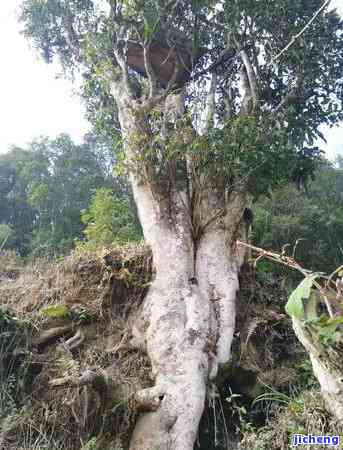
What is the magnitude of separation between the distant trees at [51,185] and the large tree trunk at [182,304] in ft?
29.8

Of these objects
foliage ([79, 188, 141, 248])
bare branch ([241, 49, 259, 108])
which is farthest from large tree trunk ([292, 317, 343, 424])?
foliage ([79, 188, 141, 248])

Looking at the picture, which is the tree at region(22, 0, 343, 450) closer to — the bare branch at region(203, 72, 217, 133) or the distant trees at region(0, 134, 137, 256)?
the bare branch at region(203, 72, 217, 133)

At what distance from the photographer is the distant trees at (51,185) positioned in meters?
15.2

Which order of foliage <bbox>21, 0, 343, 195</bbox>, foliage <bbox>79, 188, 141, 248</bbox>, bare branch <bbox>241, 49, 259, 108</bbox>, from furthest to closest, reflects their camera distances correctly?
foliage <bbox>79, 188, 141, 248</bbox> < bare branch <bbox>241, 49, 259, 108</bbox> < foliage <bbox>21, 0, 343, 195</bbox>

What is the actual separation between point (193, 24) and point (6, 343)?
6.73 m

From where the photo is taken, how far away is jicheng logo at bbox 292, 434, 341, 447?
2.57 m


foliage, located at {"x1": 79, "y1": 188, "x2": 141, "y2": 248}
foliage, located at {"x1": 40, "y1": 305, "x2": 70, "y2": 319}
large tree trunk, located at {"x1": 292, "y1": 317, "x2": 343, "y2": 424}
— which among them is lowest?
large tree trunk, located at {"x1": 292, "y1": 317, "x2": 343, "y2": 424}

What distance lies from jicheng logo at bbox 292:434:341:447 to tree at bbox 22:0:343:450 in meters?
1.17

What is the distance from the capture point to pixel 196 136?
5.77m

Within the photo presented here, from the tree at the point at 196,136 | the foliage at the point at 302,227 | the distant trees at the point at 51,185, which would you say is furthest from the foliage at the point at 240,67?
the distant trees at the point at 51,185

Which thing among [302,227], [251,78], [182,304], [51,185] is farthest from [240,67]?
[51,185]

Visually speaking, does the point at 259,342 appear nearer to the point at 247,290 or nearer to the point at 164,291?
the point at 247,290

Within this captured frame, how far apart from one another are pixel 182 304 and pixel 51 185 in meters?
12.6

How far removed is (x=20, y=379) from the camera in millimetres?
3955
